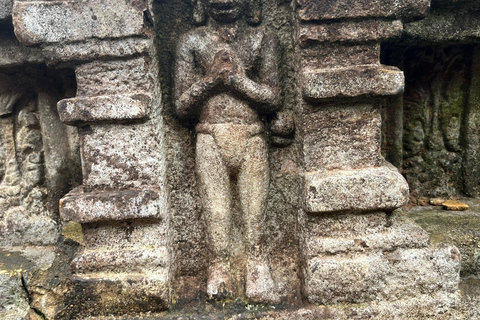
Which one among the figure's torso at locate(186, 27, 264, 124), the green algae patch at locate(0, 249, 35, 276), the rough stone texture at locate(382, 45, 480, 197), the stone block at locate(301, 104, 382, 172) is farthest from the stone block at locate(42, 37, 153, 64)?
the rough stone texture at locate(382, 45, 480, 197)

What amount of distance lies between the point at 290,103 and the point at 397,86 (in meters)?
0.61

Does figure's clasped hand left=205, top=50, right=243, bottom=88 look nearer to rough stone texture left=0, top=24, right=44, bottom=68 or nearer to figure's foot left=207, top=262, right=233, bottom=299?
figure's foot left=207, top=262, right=233, bottom=299

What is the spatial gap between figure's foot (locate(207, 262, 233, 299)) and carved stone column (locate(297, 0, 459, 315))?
1.51 ft

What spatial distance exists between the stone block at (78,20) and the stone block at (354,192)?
131 centimetres

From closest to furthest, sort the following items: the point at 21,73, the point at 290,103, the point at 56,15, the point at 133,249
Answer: the point at 56,15
the point at 133,249
the point at 290,103
the point at 21,73

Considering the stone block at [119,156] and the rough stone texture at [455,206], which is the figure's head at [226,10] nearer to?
the stone block at [119,156]

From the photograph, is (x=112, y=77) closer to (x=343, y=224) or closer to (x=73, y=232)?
(x=73, y=232)

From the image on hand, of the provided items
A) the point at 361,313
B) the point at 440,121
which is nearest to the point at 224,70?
the point at 361,313

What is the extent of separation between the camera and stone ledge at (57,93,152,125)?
6.68 feet

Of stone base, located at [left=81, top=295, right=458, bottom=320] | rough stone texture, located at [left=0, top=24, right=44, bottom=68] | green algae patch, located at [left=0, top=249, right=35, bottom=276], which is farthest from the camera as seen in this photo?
rough stone texture, located at [left=0, top=24, right=44, bottom=68]

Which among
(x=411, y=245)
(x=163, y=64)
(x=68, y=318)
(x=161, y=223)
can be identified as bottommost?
(x=68, y=318)

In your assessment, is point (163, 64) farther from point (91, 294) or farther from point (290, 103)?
point (91, 294)

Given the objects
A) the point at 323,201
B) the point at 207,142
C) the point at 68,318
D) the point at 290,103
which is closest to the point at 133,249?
the point at 68,318

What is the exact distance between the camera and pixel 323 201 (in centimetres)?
208
